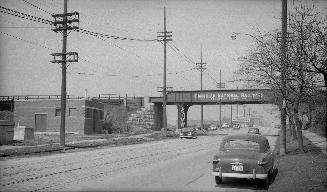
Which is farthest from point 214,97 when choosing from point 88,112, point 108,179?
point 108,179

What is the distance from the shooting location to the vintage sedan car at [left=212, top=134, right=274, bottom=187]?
10195 millimetres

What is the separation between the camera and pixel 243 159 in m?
10.3

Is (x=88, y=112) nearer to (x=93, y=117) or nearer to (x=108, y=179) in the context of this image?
(x=93, y=117)

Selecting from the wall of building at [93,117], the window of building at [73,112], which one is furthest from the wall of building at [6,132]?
the window of building at [73,112]

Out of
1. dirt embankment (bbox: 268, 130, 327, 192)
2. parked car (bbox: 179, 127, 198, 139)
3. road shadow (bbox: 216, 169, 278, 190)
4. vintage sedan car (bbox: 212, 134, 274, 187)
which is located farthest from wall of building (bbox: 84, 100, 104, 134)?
vintage sedan car (bbox: 212, 134, 274, 187)

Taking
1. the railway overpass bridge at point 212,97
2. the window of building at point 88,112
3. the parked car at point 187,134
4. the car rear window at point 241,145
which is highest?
the railway overpass bridge at point 212,97

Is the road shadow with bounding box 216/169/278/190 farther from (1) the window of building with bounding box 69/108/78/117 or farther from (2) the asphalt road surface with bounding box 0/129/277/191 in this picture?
(1) the window of building with bounding box 69/108/78/117

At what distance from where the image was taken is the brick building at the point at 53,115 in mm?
50594

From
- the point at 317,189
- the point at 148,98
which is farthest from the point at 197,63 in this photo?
the point at 317,189

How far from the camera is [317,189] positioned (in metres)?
9.21

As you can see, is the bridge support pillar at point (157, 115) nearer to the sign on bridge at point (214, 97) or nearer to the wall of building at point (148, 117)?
the wall of building at point (148, 117)

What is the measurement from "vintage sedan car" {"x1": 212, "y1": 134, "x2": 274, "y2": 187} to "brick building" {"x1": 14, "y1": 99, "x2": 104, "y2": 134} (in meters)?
41.2

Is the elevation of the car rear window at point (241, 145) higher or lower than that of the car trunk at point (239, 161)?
higher

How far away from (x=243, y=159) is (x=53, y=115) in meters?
44.9
